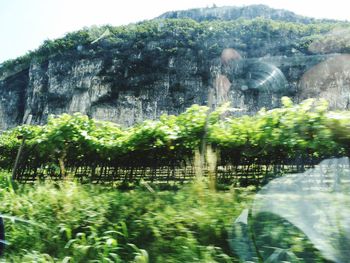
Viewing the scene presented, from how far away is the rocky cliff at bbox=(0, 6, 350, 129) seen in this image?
51.5 meters

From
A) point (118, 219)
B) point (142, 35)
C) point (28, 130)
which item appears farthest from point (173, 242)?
point (142, 35)

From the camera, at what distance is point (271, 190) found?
3332mm

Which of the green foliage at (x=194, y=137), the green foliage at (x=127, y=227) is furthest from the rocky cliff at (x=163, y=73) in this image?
the green foliage at (x=127, y=227)

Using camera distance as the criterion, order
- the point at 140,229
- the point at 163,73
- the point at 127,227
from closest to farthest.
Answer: the point at 140,229
the point at 127,227
the point at 163,73

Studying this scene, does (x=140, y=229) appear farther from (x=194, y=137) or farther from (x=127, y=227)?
(x=194, y=137)

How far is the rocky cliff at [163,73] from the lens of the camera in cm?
5150

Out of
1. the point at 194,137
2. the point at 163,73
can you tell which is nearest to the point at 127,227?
the point at 194,137

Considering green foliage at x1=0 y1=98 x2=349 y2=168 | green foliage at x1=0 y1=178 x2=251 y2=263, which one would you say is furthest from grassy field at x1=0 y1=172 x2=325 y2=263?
green foliage at x1=0 y1=98 x2=349 y2=168

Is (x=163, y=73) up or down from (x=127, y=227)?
up

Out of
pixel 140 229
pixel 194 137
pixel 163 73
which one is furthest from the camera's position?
pixel 163 73

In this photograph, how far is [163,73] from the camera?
56.5 metres

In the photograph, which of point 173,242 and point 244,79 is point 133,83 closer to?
point 244,79

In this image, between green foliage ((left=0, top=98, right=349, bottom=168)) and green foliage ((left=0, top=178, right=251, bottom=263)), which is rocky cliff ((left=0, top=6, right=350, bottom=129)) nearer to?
green foliage ((left=0, top=98, right=349, bottom=168))

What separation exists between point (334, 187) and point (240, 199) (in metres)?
1.01
